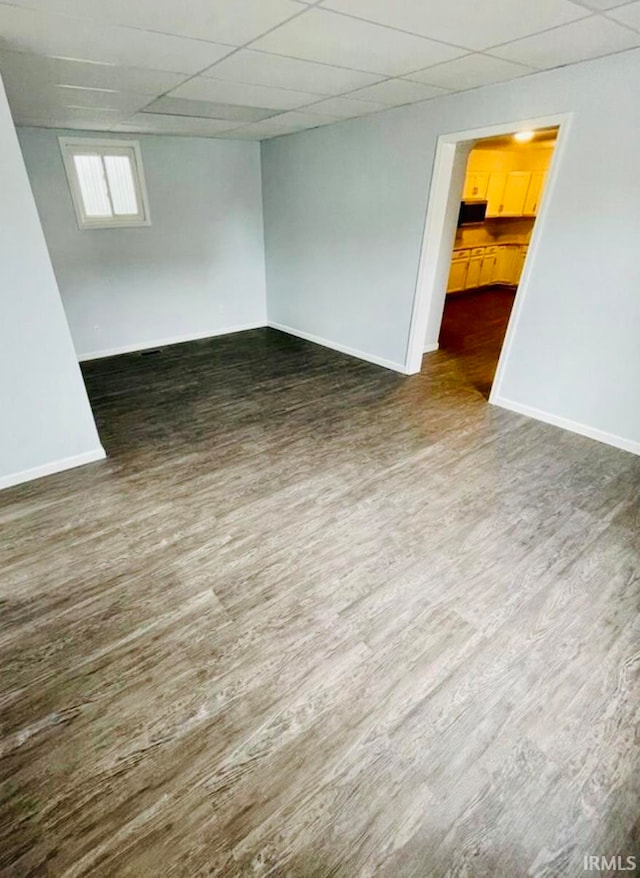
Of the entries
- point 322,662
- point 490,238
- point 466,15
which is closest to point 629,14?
point 466,15

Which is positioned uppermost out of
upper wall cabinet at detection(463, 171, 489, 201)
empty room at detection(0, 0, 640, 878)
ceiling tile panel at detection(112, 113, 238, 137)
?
ceiling tile panel at detection(112, 113, 238, 137)

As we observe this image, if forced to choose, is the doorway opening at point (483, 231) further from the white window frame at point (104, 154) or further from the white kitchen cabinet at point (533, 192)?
the white window frame at point (104, 154)

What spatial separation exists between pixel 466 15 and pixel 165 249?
13.9 ft

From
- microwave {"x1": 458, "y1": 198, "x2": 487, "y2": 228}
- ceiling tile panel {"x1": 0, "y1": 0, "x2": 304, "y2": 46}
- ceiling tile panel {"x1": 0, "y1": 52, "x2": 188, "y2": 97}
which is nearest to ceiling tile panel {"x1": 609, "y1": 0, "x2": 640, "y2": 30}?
ceiling tile panel {"x1": 0, "y1": 0, "x2": 304, "y2": 46}

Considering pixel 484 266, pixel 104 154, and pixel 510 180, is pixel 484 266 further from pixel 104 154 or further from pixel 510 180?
pixel 104 154

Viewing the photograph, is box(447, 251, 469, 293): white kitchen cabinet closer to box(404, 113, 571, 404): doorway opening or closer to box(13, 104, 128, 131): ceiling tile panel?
box(404, 113, 571, 404): doorway opening

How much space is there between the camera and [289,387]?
4.25 metres

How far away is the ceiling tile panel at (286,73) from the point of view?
2.40 metres

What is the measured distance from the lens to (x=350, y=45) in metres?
2.19

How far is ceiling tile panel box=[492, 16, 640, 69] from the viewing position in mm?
2035

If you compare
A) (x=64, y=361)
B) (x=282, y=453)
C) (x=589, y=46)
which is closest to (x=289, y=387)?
(x=282, y=453)

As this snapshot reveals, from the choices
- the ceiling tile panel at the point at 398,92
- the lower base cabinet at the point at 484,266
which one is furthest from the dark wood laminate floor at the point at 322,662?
the lower base cabinet at the point at 484,266

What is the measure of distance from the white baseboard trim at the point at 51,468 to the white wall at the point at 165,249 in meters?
2.51

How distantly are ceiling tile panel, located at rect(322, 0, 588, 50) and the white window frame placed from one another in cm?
376
